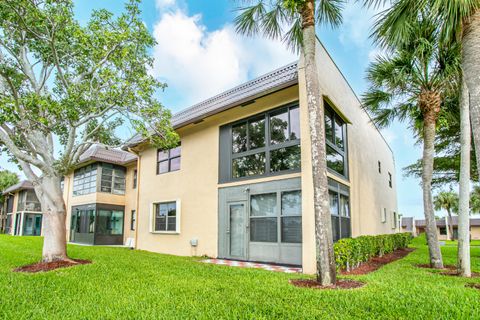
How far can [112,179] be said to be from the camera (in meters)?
19.3

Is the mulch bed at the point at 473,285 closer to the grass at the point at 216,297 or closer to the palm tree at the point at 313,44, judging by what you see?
the grass at the point at 216,297

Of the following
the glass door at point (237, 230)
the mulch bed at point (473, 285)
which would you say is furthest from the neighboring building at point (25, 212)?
the mulch bed at point (473, 285)

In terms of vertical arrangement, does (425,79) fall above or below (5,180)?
above

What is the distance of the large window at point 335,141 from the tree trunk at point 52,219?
8.27m

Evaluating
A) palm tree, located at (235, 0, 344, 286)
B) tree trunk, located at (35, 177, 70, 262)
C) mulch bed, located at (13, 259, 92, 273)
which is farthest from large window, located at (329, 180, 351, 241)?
tree trunk, located at (35, 177, 70, 262)

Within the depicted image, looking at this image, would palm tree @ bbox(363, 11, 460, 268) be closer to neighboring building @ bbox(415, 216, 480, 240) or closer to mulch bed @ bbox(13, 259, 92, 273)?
mulch bed @ bbox(13, 259, 92, 273)

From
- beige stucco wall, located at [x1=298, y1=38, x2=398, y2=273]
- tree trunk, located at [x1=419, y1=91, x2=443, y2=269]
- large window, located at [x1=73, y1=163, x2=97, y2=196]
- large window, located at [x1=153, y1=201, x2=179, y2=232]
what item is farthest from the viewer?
large window, located at [x1=73, y1=163, x2=97, y2=196]

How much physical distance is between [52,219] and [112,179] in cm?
1124

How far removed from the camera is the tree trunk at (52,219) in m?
8.33

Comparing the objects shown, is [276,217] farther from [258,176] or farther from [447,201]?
[447,201]

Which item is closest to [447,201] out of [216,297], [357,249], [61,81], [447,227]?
[447,227]

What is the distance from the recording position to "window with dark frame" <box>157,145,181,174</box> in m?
13.8

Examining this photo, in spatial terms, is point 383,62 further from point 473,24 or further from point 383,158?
point 383,158

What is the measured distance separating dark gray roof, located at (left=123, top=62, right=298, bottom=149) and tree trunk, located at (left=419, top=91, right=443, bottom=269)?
13.4 ft
